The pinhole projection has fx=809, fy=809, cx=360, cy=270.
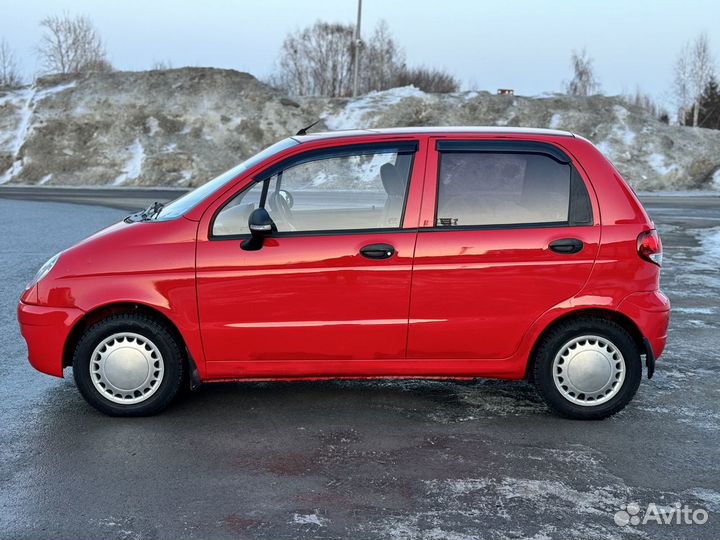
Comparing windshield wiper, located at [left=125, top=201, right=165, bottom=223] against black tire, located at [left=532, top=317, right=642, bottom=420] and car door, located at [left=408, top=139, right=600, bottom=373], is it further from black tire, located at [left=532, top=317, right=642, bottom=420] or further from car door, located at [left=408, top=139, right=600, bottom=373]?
black tire, located at [left=532, top=317, right=642, bottom=420]

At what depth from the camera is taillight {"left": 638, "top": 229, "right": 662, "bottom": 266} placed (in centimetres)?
486

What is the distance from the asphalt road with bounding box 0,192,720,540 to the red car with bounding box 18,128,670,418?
0.28 m

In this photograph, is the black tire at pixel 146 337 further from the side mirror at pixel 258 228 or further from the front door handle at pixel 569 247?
the front door handle at pixel 569 247

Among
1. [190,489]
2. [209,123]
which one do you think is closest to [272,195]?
[190,489]

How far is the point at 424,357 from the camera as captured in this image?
490 centimetres

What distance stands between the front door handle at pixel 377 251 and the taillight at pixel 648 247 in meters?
1.50

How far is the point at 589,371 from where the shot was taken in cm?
491

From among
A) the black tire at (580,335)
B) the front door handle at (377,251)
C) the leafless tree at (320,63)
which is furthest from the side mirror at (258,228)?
the leafless tree at (320,63)

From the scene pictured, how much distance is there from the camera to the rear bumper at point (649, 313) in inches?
192

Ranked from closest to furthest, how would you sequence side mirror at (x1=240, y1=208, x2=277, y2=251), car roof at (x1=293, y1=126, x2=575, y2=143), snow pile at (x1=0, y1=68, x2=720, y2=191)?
side mirror at (x1=240, y1=208, x2=277, y2=251), car roof at (x1=293, y1=126, x2=575, y2=143), snow pile at (x1=0, y1=68, x2=720, y2=191)

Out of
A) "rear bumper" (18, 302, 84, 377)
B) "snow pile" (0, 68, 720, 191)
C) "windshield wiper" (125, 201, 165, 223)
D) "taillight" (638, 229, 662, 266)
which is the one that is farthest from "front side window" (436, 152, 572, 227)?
"snow pile" (0, 68, 720, 191)

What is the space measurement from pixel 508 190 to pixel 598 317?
96cm

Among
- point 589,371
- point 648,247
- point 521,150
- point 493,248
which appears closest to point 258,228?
Answer: point 493,248

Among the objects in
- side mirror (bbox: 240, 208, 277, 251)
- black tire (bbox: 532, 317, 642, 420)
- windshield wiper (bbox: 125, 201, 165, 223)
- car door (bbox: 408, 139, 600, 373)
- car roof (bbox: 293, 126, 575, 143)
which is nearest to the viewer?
side mirror (bbox: 240, 208, 277, 251)
